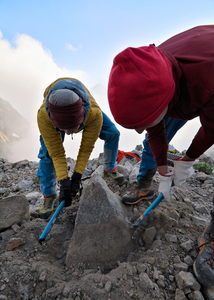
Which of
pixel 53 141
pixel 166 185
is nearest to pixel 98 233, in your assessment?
pixel 166 185

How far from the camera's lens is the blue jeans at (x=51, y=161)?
2.78 m

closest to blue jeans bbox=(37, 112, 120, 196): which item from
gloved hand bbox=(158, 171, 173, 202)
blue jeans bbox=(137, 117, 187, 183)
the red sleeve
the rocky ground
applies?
the rocky ground

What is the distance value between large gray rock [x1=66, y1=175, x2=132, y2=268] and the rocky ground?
0.04 meters

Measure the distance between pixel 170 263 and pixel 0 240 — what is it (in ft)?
6.36

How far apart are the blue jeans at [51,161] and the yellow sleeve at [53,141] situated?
32 cm

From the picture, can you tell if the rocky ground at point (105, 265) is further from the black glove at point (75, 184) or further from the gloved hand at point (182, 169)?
the gloved hand at point (182, 169)

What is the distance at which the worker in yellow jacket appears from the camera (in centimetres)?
190

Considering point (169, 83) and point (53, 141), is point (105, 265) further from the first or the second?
point (169, 83)

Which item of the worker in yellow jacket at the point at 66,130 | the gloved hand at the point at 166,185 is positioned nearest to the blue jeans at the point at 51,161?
the worker in yellow jacket at the point at 66,130

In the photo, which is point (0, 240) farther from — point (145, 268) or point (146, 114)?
point (146, 114)

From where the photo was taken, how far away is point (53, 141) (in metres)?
2.41

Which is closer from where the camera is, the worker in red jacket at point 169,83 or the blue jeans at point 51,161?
the worker in red jacket at point 169,83

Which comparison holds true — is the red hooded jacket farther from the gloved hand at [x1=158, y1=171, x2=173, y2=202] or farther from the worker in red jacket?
the gloved hand at [x1=158, y1=171, x2=173, y2=202]

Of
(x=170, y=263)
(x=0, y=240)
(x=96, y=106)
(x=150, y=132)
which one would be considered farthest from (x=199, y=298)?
(x=96, y=106)
